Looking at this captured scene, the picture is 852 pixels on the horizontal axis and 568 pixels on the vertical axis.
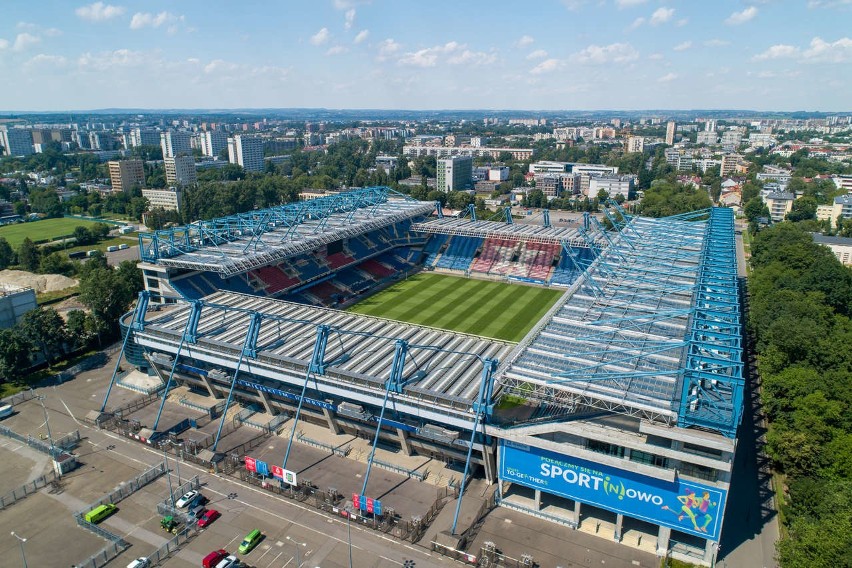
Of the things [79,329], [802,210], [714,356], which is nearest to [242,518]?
[714,356]

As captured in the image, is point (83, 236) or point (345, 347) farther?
point (83, 236)

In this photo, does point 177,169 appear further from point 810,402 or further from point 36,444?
point 810,402

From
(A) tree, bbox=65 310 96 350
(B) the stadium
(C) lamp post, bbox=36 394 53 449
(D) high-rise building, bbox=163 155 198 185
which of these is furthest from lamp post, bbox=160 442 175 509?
(D) high-rise building, bbox=163 155 198 185

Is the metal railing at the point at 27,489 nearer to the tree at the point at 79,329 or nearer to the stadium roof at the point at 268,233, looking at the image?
the tree at the point at 79,329

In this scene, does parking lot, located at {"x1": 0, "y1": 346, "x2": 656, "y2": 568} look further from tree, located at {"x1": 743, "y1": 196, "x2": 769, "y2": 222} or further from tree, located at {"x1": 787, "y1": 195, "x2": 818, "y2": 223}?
tree, located at {"x1": 787, "y1": 195, "x2": 818, "y2": 223}

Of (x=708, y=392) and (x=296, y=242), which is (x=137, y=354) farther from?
(x=708, y=392)

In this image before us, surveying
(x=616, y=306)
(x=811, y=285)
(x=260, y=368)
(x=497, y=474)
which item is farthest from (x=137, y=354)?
(x=811, y=285)
